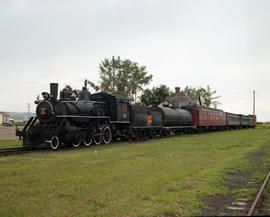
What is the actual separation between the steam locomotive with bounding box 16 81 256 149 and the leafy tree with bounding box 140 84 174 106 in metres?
41.3

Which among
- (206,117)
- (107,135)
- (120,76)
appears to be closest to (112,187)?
(107,135)

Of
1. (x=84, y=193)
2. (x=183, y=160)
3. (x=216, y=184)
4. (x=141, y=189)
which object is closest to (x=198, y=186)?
A: (x=216, y=184)

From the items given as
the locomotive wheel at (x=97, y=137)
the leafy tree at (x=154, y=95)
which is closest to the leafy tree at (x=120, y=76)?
the leafy tree at (x=154, y=95)

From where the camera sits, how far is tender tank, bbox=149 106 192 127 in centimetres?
2743

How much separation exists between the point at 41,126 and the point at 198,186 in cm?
1172

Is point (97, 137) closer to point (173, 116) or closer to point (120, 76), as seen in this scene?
point (173, 116)

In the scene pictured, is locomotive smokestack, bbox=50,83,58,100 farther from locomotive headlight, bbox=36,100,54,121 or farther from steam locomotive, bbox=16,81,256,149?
locomotive headlight, bbox=36,100,54,121

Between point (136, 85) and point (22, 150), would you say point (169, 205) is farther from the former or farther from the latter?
point (136, 85)

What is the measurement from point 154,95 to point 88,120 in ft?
180

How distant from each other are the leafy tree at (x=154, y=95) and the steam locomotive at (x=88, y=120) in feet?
135

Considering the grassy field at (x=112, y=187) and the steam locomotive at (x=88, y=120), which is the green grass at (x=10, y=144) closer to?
the steam locomotive at (x=88, y=120)

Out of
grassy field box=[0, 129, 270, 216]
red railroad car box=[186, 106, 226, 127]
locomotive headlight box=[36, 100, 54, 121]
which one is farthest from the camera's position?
red railroad car box=[186, 106, 226, 127]

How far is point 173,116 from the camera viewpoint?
29.1 metres

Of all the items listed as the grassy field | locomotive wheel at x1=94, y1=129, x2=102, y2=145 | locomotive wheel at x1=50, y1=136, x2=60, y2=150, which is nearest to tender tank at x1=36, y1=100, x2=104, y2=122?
locomotive wheel at x1=50, y1=136, x2=60, y2=150
